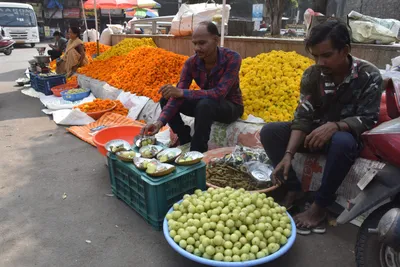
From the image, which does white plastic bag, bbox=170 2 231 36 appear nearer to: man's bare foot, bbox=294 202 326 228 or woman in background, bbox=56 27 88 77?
woman in background, bbox=56 27 88 77

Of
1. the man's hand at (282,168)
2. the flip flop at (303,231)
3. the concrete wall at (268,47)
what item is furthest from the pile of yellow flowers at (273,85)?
the flip flop at (303,231)

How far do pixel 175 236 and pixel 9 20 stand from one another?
21236 millimetres

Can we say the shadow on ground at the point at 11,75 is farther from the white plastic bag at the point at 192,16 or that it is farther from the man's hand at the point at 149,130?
the man's hand at the point at 149,130

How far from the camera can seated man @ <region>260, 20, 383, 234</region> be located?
6.46ft

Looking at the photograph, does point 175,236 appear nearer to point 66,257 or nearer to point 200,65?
point 66,257

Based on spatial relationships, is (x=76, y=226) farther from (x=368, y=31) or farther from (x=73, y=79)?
(x=73, y=79)

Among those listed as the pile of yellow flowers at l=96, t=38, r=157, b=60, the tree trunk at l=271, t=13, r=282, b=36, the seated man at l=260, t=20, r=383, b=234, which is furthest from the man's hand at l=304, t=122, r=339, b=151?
the tree trunk at l=271, t=13, r=282, b=36

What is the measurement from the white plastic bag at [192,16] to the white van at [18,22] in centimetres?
1603

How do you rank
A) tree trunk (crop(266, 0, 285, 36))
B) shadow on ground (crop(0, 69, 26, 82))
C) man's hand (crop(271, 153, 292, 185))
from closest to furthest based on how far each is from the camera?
man's hand (crop(271, 153, 292, 185)) → shadow on ground (crop(0, 69, 26, 82)) → tree trunk (crop(266, 0, 285, 36))

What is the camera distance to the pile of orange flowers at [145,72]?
5.09 meters

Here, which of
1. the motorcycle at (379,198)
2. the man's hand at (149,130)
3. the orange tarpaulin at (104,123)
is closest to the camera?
the motorcycle at (379,198)

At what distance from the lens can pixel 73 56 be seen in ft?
24.4

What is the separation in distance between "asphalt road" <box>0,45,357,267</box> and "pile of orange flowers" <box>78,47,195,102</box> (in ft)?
5.41

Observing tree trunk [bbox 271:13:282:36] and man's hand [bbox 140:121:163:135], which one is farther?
tree trunk [bbox 271:13:282:36]
